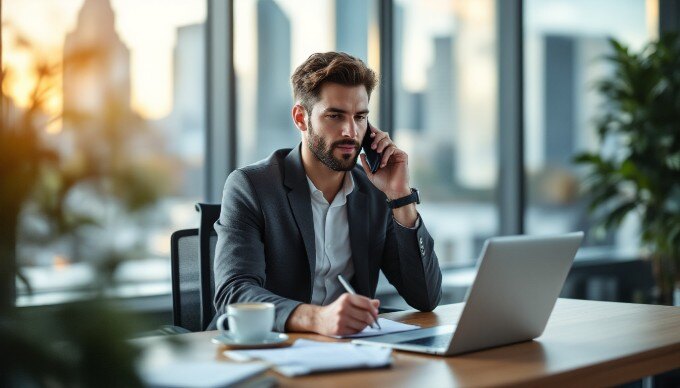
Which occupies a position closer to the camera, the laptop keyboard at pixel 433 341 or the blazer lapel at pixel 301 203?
the laptop keyboard at pixel 433 341

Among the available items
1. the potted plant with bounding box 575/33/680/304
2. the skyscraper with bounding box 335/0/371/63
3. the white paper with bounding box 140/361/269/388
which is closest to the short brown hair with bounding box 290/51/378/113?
the white paper with bounding box 140/361/269/388

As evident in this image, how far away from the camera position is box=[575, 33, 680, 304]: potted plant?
15.9ft

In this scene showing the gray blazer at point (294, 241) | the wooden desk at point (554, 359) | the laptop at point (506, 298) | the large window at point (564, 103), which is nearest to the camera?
the wooden desk at point (554, 359)

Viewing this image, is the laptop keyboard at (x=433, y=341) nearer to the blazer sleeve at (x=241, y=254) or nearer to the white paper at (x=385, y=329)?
the white paper at (x=385, y=329)

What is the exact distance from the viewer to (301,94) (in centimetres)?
252

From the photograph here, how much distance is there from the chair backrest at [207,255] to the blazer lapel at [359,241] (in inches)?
→ 14.9

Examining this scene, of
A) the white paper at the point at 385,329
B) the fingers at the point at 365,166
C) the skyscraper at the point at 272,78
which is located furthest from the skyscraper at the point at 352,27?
the white paper at the point at 385,329

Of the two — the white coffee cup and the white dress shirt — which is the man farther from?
the white coffee cup

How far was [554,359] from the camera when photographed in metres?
1.45

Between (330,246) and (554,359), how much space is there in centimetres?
101

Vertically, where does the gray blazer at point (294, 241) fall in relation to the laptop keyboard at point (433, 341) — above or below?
above

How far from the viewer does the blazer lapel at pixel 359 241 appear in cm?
234

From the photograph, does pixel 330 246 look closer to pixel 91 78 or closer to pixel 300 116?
pixel 300 116

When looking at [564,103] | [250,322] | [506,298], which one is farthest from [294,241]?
[564,103]
